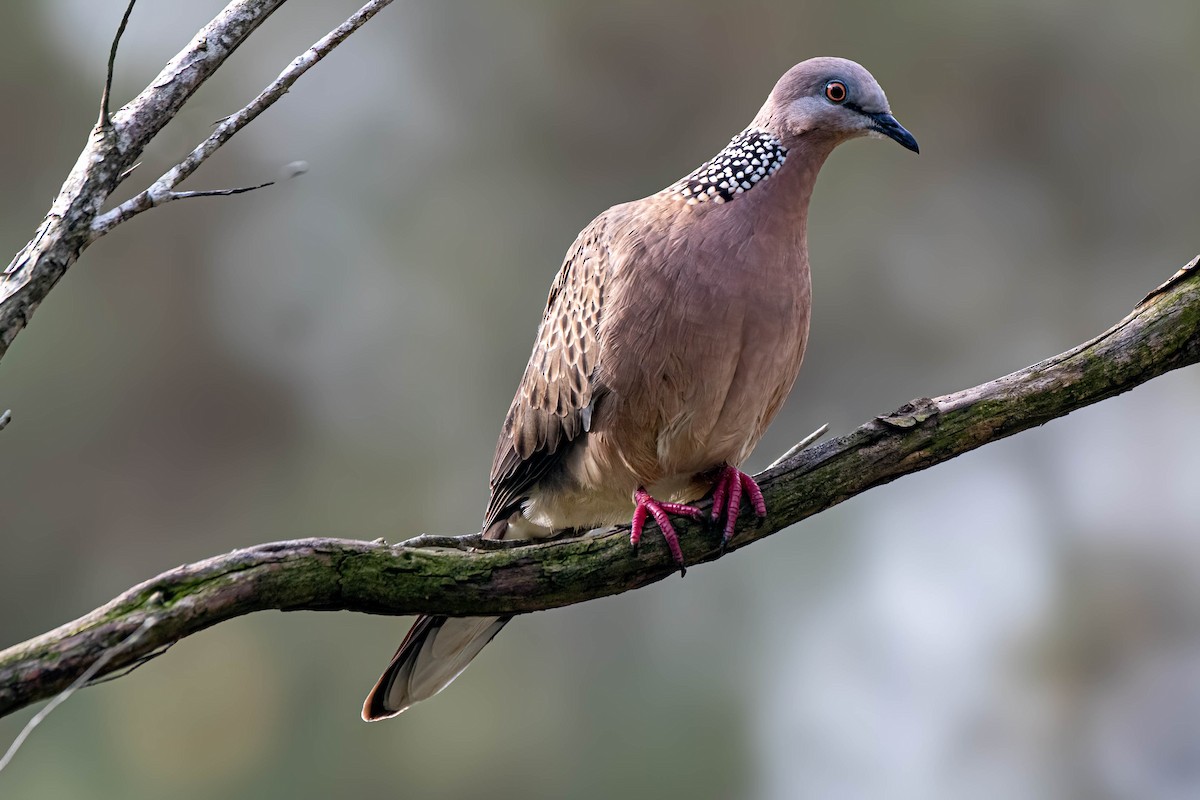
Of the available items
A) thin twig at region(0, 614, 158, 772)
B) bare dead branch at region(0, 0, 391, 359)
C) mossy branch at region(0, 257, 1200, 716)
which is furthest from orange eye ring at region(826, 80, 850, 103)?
thin twig at region(0, 614, 158, 772)

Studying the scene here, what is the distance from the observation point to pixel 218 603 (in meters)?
2.26

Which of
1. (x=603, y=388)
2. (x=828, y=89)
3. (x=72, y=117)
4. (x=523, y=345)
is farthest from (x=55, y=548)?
(x=828, y=89)

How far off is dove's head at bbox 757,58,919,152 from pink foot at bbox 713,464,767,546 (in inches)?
37.2

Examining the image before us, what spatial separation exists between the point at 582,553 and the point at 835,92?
4.92ft

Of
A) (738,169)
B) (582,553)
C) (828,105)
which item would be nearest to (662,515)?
(582,553)

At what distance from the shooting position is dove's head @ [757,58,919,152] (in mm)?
3330

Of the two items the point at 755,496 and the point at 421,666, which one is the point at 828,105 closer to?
the point at 755,496

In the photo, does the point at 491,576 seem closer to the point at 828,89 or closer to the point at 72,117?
the point at 828,89

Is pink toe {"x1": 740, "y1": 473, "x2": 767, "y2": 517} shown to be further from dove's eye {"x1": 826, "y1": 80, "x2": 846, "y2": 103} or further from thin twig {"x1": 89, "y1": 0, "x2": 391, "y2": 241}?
thin twig {"x1": 89, "y1": 0, "x2": 391, "y2": 241}

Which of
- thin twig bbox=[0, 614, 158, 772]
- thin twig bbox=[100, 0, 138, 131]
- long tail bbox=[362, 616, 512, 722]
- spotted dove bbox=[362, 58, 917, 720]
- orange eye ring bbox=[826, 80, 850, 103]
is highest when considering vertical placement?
thin twig bbox=[100, 0, 138, 131]

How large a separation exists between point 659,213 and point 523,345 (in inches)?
209

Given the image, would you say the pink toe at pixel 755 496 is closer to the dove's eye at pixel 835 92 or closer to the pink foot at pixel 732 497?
the pink foot at pixel 732 497

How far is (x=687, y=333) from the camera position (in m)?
3.19

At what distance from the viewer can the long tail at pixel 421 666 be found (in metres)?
3.44
